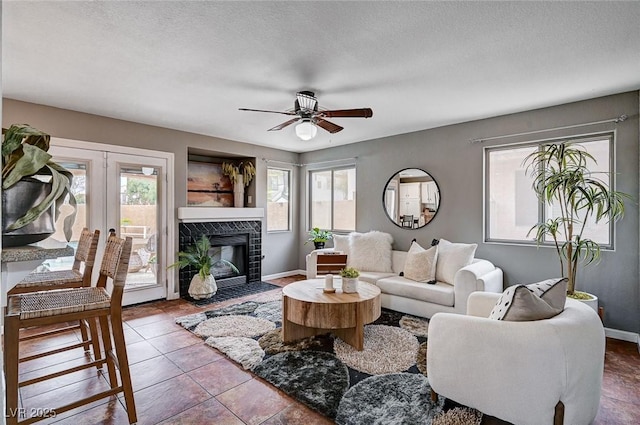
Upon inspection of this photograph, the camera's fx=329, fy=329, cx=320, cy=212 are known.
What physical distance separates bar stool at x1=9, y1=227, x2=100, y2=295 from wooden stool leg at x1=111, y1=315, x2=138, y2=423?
27.9 inches

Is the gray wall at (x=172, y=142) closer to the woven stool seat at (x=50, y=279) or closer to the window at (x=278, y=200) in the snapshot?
the window at (x=278, y=200)

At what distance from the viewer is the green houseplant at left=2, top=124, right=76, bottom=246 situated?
1178 mm

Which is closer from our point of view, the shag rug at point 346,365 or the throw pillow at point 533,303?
the throw pillow at point 533,303

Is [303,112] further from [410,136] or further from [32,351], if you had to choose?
[32,351]

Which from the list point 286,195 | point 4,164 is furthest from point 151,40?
point 286,195

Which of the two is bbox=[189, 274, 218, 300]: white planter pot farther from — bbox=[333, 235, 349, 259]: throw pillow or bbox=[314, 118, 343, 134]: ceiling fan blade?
bbox=[314, 118, 343, 134]: ceiling fan blade

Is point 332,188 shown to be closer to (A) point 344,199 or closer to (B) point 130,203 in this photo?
(A) point 344,199

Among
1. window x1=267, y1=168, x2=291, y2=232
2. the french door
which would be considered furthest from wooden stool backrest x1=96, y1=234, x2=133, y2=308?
window x1=267, y1=168, x2=291, y2=232

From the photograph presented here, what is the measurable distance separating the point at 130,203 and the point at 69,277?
2.01 m

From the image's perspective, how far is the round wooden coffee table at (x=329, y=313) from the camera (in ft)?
9.65

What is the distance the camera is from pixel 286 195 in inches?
254

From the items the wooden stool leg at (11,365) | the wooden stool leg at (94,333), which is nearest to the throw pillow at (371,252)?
the wooden stool leg at (94,333)

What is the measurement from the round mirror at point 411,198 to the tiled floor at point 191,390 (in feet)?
7.88

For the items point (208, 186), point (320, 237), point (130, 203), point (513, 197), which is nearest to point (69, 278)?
point (130, 203)
